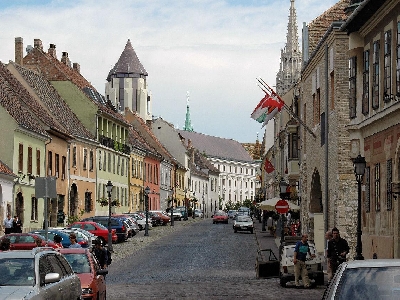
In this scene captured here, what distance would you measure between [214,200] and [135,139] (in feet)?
263

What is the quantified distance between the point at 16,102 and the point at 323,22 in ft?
62.5

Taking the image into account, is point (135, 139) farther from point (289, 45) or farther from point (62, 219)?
point (62, 219)

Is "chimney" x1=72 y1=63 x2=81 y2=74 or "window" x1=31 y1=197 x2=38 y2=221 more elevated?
"chimney" x1=72 y1=63 x2=81 y2=74

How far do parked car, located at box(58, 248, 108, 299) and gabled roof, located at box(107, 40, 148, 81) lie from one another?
150 metres

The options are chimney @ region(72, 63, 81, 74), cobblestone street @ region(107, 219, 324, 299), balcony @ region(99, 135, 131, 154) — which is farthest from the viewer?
chimney @ region(72, 63, 81, 74)

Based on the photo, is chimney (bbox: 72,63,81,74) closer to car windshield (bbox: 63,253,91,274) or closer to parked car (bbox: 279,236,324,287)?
parked car (bbox: 279,236,324,287)

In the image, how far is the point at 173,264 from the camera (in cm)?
4034

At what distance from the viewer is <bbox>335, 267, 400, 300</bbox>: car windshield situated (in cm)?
1025

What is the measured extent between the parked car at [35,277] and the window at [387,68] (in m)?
13.5

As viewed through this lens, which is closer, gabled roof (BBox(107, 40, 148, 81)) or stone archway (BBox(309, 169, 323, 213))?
stone archway (BBox(309, 169, 323, 213))

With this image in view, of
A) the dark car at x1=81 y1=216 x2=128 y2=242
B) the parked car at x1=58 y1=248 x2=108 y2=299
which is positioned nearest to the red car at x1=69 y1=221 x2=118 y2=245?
the dark car at x1=81 y1=216 x2=128 y2=242

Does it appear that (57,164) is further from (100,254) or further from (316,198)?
(100,254)

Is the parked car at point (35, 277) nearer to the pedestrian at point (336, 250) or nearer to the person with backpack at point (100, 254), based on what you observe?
the person with backpack at point (100, 254)

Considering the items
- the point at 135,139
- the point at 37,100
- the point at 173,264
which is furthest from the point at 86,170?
the point at 173,264
